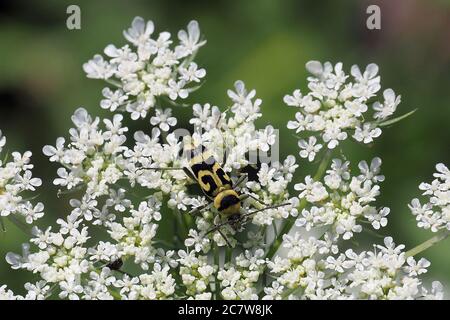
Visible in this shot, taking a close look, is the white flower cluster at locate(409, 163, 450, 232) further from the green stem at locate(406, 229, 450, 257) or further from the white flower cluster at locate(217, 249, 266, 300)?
the white flower cluster at locate(217, 249, 266, 300)

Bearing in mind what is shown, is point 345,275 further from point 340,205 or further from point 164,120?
point 164,120

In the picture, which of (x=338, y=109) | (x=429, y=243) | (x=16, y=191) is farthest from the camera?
(x=338, y=109)

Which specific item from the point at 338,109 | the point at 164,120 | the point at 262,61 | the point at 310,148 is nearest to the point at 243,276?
the point at 310,148

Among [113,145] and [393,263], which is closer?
[393,263]

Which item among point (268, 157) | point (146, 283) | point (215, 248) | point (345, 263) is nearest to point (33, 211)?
point (146, 283)

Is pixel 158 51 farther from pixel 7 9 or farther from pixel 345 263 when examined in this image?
pixel 7 9

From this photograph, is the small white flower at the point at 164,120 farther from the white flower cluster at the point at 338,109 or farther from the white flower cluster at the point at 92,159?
the white flower cluster at the point at 338,109
